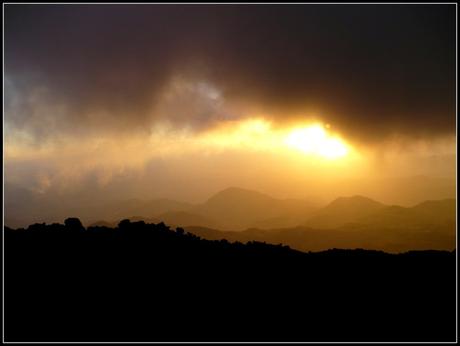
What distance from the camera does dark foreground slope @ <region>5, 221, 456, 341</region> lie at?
24.7 metres

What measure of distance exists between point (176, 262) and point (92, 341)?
11.5m

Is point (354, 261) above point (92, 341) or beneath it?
above

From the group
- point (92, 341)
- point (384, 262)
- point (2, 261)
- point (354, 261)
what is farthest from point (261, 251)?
point (2, 261)

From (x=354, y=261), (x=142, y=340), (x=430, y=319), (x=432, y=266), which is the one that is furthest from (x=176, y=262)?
(x=432, y=266)

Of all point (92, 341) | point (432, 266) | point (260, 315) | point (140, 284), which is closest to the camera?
point (92, 341)

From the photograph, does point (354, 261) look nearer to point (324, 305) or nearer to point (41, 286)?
point (324, 305)

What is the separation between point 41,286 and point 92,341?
853cm

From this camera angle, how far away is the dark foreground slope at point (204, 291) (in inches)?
973

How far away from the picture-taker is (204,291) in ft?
95.7

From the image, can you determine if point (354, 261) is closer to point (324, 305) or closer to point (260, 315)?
point (324, 305)

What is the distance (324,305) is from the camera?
92.2ft

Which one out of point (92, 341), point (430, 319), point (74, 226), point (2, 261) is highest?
point (74, 226)

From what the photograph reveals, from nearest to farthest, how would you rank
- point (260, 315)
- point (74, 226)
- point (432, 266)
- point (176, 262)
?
point (260, 315) → point (176, 262) → point (432, 266) → point (74, 226)

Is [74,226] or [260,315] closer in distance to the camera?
[260,315]
